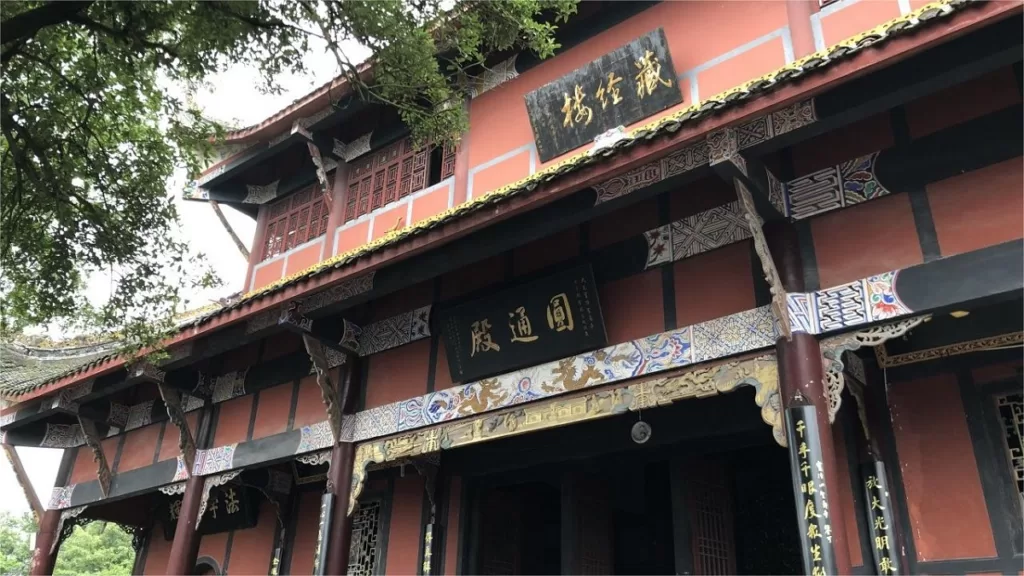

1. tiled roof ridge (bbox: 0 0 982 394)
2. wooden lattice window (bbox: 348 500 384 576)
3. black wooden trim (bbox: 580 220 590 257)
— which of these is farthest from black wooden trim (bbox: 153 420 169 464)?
black wooden trim (bbox: 580 220 590 257)

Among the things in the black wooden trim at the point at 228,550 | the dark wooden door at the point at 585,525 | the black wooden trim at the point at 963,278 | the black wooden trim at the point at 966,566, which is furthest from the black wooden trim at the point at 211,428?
the black wooden trim at the point at 963,278

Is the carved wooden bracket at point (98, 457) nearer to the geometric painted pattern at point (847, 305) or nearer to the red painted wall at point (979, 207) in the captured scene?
the geometric painted pattern at point (847, 305)

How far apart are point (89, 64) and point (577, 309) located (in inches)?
158

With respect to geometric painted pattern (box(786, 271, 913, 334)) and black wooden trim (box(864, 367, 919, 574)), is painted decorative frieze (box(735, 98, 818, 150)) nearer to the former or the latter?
geometric painted pattern (box(786, 271, 913, 334))

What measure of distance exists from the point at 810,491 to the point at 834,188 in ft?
6.56

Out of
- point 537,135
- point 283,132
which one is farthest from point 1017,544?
point 283,132

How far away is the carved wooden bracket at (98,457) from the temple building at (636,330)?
52mm

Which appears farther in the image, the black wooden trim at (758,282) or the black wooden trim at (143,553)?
the black wooden trim at (143,553)

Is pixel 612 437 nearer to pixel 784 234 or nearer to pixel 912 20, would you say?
pixel 784 234

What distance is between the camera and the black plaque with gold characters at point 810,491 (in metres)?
3.94

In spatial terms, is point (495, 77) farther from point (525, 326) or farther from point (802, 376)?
point (802, 376)

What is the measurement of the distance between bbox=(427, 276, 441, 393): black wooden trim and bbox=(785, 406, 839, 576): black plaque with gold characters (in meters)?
3.45

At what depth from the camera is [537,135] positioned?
730 cm

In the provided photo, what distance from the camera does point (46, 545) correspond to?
1008cm
